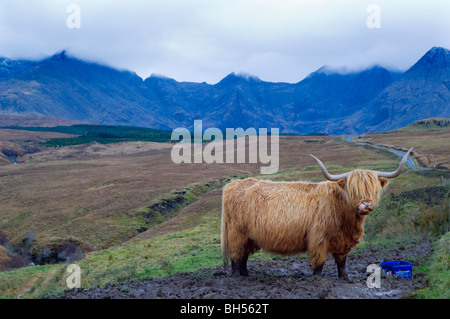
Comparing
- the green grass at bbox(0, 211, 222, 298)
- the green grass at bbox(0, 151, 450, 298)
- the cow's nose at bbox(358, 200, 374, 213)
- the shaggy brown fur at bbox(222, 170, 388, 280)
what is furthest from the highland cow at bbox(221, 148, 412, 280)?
the green grass at bbox(0, 211, 222, 298)

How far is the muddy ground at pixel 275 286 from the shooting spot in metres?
6.56

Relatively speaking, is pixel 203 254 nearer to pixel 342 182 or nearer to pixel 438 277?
pixel 342 182

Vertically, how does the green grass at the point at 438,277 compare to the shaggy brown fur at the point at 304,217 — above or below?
below

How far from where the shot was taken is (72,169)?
204 ft

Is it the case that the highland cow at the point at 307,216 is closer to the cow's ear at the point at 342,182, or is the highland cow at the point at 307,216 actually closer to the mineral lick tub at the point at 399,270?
the cow's ear at the point at 342,182

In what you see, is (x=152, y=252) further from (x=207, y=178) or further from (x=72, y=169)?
(x=72, y=169)

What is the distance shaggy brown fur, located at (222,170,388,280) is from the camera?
737 centimetres

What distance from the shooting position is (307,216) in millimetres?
7652

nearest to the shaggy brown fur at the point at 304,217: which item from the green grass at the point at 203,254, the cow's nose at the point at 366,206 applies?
the cow's nose at the point at 366,206

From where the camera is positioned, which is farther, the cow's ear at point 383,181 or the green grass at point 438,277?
the cow's ear at point 383,181

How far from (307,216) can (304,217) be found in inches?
2.5

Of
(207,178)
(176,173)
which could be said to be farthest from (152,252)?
(176,173)

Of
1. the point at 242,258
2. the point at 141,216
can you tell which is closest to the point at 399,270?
the point at 242,258
